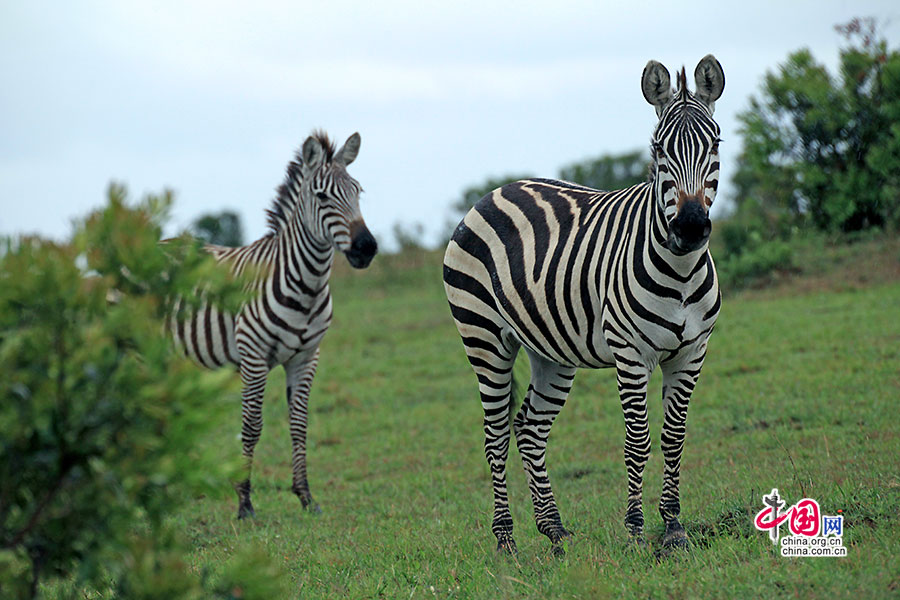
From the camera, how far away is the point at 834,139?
16891 mm

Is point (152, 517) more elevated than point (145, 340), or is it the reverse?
point (145, 340)

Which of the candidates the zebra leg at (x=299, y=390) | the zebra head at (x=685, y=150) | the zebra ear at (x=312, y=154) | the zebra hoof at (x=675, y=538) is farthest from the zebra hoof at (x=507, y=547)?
the zebra ear at (x=312, y=154)

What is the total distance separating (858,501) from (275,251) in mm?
5490

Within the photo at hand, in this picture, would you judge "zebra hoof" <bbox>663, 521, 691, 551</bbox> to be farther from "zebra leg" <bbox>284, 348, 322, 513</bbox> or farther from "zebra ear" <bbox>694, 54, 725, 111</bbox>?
"zebra leg" <bbox>284, 348, 322, 513</bbox>

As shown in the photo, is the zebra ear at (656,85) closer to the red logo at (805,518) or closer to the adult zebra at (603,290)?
the adult zebra at (603,290)

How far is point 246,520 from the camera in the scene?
23.9 feet

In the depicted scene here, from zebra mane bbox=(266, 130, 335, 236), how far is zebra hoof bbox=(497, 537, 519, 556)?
4.08 metres

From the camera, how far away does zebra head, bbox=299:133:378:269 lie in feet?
25.0

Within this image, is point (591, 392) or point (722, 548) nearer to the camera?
point (722, 548)

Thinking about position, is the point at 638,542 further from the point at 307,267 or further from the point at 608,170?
the point at 608,170

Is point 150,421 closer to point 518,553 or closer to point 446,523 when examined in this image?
point 518,553

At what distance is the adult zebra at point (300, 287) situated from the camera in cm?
777

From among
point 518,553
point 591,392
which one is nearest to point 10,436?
A: point 518,553

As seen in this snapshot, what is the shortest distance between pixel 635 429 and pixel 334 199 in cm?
390
